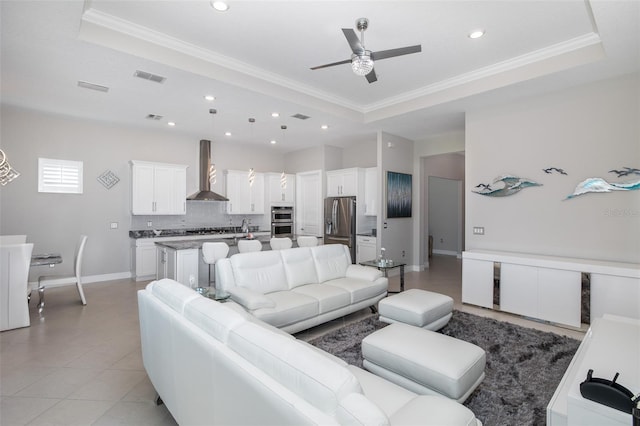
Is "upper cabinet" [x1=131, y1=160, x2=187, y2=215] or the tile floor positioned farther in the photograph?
"upper cabinet" [x1=131, y1=160, x2=187, y2=215]

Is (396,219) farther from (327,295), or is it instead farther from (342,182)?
(327,295)

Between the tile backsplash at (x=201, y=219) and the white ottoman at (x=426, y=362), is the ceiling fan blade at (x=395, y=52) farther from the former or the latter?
the tile backsplash at (x=201, y=219)

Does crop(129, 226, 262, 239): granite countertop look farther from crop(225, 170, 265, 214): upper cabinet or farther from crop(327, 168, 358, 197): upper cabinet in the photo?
crop(327, 168, 358, 197): upper cabinet

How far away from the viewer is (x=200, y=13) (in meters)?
3.02

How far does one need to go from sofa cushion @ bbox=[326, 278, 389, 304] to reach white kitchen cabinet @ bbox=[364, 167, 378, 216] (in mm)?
2851

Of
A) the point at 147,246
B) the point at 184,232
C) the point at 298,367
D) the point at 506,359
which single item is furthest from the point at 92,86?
the point at 506,359

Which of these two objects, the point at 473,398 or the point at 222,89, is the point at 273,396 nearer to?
the point at 473,398

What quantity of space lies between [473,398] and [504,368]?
0.65 m

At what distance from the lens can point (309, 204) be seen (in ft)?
26.6

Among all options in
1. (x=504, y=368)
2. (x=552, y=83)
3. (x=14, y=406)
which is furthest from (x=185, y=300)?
(x=552, y=83)

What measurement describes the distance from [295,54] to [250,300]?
296cm

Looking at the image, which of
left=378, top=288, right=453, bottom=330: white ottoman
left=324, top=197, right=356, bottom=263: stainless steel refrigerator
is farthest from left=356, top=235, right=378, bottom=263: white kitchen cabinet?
left=378, top=288, right=453, bottom=330: white ottoman

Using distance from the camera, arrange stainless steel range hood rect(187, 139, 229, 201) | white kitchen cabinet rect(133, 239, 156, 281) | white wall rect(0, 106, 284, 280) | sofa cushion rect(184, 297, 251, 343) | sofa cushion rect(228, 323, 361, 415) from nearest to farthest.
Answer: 1. sofa cushion rect(228, 323, 361, 415)
2. sofa cushion rect(184, 297, 251, 343)
3. white wall rect(0, 106, 284, 280)
4. white kitchen cabinet rect(133, 239, 156, 281)
5. stainless steel range hood rect(187, 139, 229, 201)

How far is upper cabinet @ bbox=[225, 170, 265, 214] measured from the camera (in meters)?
7.61
